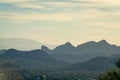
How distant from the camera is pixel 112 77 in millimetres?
46312

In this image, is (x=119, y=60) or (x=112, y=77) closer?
(x=112, y=77)

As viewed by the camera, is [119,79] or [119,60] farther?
[119,60]

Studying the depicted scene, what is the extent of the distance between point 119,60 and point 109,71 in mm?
2687

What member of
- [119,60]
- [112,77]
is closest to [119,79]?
[112,77]

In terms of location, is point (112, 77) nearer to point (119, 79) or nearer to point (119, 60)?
point (119, 79)

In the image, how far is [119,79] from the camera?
46062 mm

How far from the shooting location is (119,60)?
50.6 m

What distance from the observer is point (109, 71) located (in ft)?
159

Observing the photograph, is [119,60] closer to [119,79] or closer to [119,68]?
[119,68]

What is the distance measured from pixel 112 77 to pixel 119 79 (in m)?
0.75

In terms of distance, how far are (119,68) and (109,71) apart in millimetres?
1629

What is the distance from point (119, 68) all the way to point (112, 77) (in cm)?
352

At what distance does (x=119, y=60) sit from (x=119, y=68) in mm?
1305

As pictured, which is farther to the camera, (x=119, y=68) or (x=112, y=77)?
(x=119, y=68)
